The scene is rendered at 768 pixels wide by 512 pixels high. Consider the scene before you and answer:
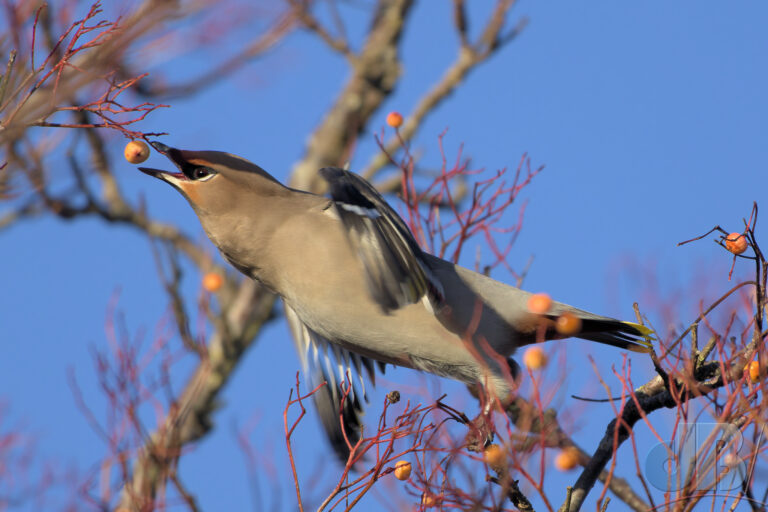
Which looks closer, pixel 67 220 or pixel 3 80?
pixel 3 80

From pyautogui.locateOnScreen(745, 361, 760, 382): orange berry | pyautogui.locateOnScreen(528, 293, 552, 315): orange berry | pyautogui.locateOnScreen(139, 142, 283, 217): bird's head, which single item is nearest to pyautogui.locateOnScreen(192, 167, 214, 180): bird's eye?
pyautogui.locateOnScreen(139, 142, 283, 217): bird's head

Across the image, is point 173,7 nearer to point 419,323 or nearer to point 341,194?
point 341,194

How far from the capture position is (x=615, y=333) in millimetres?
4223

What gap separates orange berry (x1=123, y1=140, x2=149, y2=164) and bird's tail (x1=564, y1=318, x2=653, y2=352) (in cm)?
196

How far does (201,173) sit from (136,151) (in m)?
0.87

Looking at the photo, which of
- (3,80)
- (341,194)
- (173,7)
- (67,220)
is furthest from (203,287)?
(67,220)

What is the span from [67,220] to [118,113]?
5782 mm

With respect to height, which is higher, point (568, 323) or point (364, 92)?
point (364, 92)

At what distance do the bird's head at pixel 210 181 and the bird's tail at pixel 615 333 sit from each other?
5.17 feet

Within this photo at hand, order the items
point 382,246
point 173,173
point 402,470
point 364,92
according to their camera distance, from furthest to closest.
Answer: point 364,92 < point 173,173 < point 382,246 < point 402,470

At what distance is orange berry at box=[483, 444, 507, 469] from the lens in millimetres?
2943

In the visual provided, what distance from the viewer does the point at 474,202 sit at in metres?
4.48

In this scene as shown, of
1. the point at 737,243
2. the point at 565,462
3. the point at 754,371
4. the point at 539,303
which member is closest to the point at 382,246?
the point at 539,303
